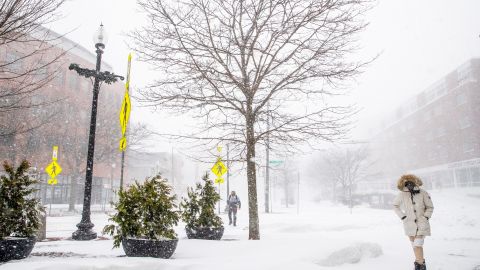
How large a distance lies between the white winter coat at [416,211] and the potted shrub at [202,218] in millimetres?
4991

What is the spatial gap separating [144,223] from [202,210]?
3.58 meters

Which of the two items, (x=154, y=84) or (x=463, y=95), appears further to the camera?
(x=463, y=95)

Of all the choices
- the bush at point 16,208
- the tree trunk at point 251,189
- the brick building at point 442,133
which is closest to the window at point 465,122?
the brick building at point 442,133

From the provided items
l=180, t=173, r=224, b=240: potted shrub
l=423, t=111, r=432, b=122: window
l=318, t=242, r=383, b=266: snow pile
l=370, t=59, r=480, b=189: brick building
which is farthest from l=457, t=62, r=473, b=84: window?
l=180, t=173, r=224, b=240: potted shrub

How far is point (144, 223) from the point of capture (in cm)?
609

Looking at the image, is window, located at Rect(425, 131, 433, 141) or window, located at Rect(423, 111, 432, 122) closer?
window, located at Rect(425, 131, 433, 141)

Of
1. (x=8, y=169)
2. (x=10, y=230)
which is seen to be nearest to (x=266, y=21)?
(x=8, y=169)

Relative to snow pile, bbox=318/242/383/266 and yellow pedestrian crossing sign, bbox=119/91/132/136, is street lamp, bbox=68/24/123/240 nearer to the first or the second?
yellow pedestrian crossing sign, bbox=119/91/132/136

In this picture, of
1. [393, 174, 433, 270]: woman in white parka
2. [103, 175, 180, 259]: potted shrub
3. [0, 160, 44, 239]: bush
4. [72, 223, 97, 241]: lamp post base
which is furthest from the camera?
[72, 223, 97, 241]: lamp post base

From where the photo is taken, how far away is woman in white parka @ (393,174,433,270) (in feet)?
19.8

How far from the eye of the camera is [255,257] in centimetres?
634

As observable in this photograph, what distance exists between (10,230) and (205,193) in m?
5.12

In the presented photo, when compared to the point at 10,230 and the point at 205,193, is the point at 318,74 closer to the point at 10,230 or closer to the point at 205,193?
the point at 205,193

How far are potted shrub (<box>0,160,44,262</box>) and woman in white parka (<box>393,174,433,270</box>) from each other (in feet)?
22.3
